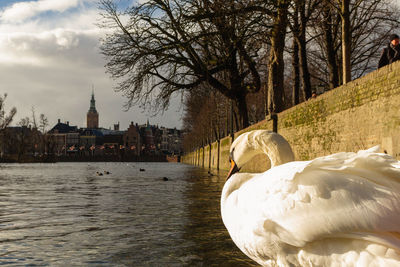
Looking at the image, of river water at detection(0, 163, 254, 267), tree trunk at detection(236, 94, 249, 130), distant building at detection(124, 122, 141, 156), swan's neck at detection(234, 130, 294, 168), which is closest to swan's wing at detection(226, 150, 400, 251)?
swan's neck at detection(234, 130, 294, 168)

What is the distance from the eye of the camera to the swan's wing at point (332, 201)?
2.17 meters

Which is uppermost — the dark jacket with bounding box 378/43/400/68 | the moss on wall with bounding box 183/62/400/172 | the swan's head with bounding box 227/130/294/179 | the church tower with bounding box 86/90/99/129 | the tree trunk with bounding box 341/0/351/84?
the church tower with bounding box 86/90/99/129

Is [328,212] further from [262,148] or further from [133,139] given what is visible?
[133,139]

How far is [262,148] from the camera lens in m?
4.18

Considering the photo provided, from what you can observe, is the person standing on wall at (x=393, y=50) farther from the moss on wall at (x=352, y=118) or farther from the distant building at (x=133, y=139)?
the distant building at (x=133, y=139)

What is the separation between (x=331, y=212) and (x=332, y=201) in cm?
6

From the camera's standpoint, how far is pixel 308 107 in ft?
39.0

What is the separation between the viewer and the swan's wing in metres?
2.17

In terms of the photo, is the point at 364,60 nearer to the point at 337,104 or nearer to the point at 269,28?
the point at 269,28

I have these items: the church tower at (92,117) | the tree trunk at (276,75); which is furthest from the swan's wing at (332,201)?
the church tower at (92,117)

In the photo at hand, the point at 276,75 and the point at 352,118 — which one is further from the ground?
the point at 276,75

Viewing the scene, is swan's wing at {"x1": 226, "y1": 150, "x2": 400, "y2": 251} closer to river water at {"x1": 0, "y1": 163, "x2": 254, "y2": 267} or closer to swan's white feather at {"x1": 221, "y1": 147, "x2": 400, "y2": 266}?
swan's white feather at {"x1": 221, "y1": 147, "x2": 400, "y2": 266}

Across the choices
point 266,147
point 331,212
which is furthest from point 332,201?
point 266,147

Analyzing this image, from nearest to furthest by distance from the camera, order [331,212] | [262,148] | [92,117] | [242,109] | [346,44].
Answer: [331,212] < [262,148] < [346,44] < [242,109] < [92,117]
